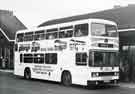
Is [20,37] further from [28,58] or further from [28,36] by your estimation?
[28,58]

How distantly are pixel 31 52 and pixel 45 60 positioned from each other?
6.55 ft

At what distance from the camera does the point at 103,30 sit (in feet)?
56.7

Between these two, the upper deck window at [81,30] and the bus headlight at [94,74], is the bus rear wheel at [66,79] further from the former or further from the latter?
the upper deck window at [81,30]

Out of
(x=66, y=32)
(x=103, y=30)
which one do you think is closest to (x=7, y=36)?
(x=66, y=32)

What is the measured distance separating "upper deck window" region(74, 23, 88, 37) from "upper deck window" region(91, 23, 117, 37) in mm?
428

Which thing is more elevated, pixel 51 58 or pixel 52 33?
pixel 52 33

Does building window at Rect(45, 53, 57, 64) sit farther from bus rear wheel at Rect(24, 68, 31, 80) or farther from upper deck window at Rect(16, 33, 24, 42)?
upper deck window at Rect(16, 33, 24, 42)

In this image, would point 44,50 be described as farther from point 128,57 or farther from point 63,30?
point 128,57

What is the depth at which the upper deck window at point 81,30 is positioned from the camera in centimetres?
1688

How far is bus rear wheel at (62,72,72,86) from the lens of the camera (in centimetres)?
1819

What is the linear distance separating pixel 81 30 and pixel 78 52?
4.03 feet

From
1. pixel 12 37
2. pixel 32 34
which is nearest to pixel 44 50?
pixel 32 34

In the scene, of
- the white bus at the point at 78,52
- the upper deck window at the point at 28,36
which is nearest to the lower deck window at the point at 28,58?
the white bus at the point at 78,52

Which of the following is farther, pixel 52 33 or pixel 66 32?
pixel 52 33
